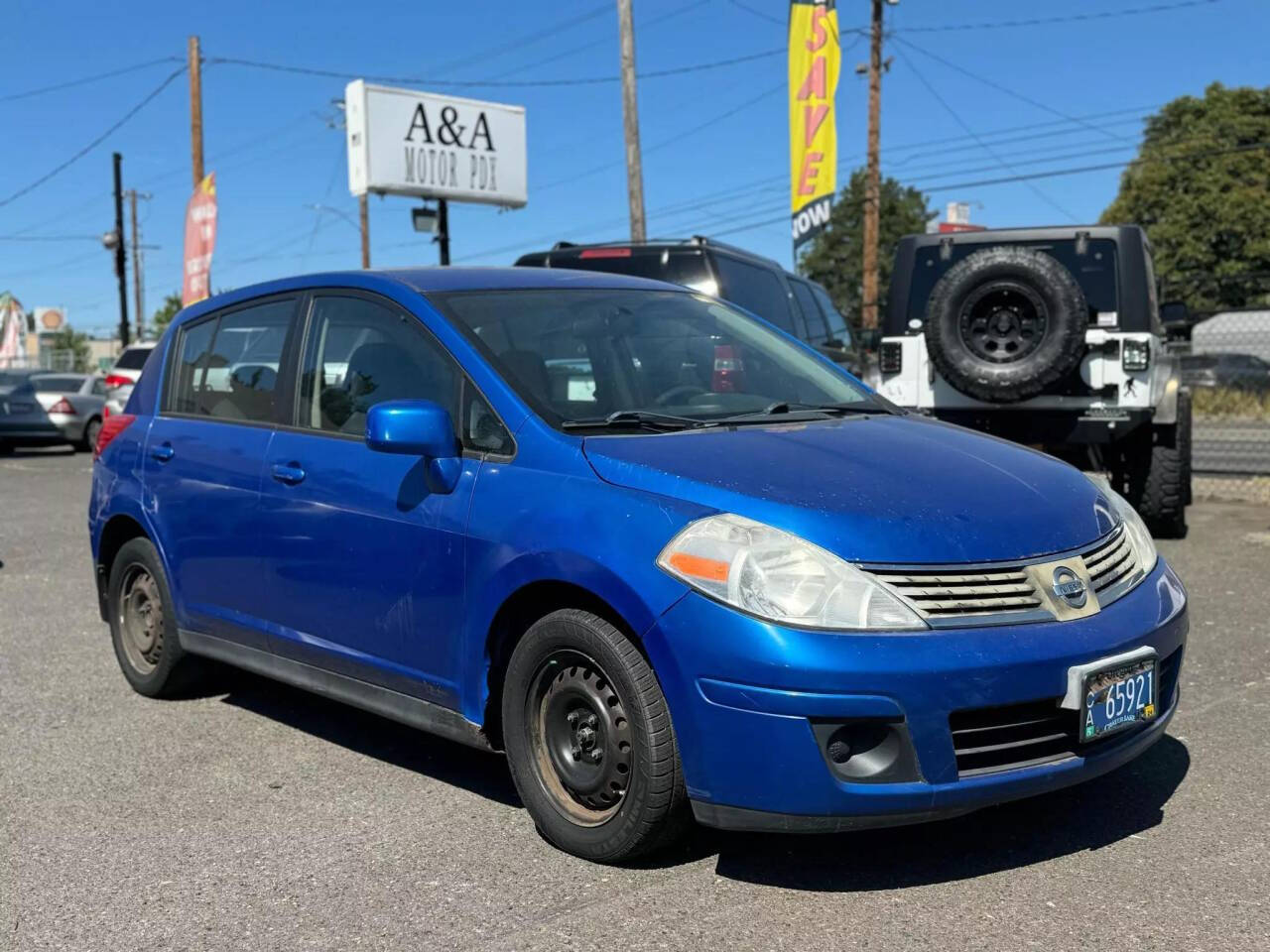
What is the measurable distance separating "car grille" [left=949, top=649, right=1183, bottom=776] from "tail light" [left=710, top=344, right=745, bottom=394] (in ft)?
5.00

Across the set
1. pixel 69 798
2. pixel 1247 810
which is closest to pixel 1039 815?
pixel 1247 810

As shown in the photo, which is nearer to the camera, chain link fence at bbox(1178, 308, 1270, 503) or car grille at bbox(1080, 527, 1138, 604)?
→ car grille at bbox(1080, 527, 1138, 604)

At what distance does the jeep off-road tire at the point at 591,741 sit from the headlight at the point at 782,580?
30cm

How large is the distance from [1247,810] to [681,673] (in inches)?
74.0

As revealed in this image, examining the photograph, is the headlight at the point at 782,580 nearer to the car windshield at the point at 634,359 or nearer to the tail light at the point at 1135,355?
the car windshield at the point at 634,359

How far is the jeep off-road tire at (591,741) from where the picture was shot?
329 cm

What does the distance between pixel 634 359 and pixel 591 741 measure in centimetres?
137

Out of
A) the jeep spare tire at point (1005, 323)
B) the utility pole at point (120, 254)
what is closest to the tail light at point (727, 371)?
the jeep spare tire at point (1005, 323)

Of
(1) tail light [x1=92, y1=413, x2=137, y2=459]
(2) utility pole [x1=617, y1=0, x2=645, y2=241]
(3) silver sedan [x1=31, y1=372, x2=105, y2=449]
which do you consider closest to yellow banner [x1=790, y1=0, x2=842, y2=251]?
(2) utility pole [x1=617, y1=0, x2=645, y2=241]

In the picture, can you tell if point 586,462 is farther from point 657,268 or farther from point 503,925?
point 657,268

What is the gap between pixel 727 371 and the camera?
14.6 feet

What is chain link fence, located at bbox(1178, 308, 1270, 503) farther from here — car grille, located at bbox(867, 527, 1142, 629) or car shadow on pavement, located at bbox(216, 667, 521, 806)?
car grille, located at bbox(867, 527, 1142, 629)

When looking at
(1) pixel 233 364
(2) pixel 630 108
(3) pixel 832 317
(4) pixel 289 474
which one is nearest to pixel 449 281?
(4) pixel 289 474

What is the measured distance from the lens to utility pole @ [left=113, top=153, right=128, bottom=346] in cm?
4559
